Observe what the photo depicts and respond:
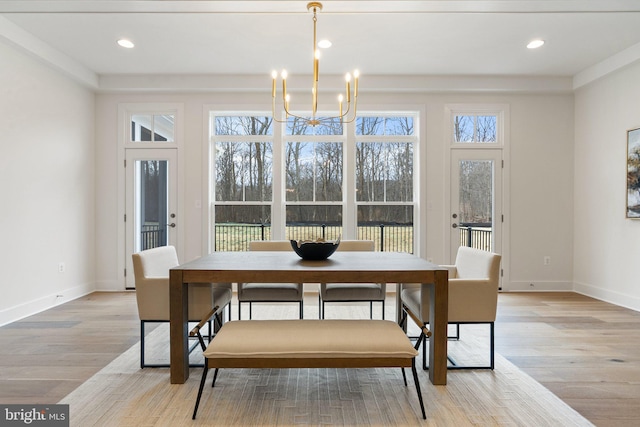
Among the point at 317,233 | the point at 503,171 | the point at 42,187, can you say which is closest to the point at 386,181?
the point at 317,233

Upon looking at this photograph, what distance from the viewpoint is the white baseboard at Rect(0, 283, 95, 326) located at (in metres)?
3.62

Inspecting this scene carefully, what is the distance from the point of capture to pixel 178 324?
7.52ft

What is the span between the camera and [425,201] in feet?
16.7

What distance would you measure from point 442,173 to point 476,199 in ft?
1.98

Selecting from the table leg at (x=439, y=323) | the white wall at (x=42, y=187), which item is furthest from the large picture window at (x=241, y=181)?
the table leg at (x=439, y=323)

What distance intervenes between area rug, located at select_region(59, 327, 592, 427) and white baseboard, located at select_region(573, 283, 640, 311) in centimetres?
267

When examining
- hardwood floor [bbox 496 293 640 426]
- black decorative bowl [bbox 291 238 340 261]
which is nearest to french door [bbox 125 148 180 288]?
black decorative bowl [bbox 291 238 340 261]

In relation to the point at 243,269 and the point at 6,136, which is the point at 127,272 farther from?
Result: the point at 243,269

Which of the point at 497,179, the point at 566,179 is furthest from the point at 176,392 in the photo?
the point at 566,179

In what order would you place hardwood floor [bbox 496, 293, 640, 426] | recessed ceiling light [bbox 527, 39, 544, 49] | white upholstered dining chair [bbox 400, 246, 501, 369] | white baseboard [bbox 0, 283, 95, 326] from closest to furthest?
hardwood floor [bbox 496, 293, 640, 426]
white upholstered dining chair [bbox 400, 246, 501, 369]
white baseboard [bbox 0, 283, 95, 326]
recessed ceiling light [bbox 527, 39, 544, 49]

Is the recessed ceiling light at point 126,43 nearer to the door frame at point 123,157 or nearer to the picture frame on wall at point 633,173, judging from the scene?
the door frame at point 123,157

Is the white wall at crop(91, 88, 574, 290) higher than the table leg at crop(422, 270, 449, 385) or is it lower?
higher

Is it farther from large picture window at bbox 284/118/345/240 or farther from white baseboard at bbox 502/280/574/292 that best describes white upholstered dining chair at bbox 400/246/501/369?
white baseboard at bbox 502/280/574/292

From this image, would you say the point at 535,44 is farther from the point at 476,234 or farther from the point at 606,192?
the point at 476,234
